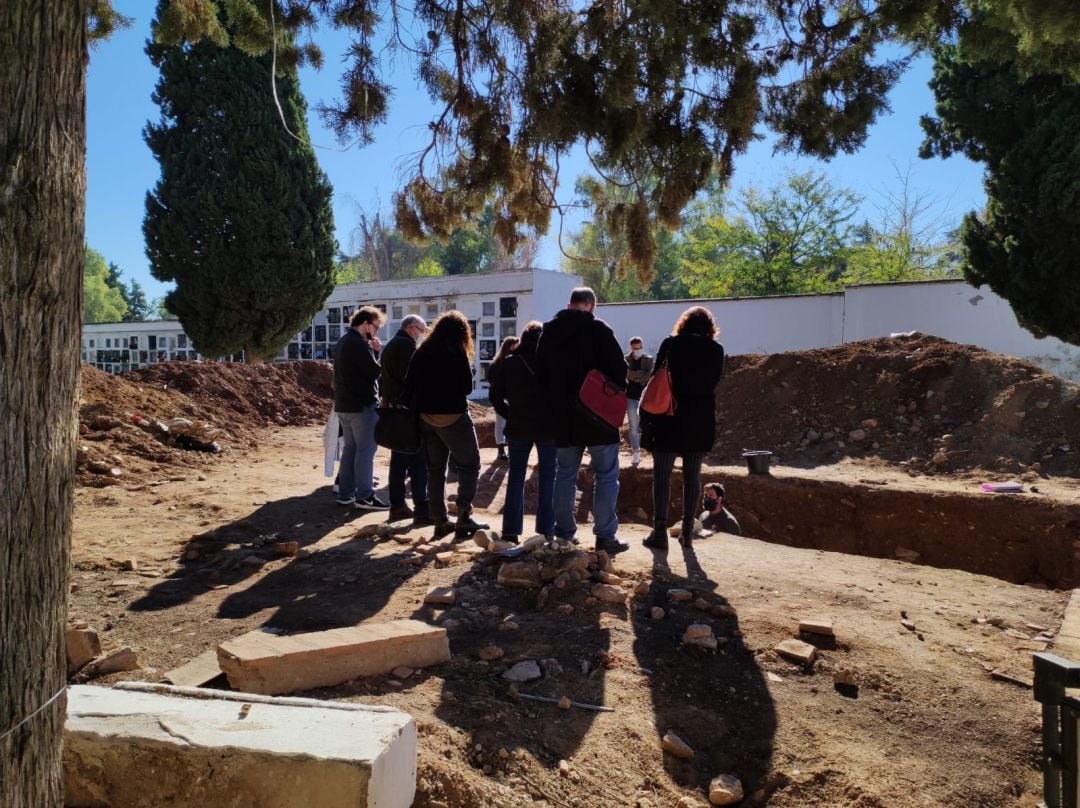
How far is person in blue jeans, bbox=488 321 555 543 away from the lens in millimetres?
4934

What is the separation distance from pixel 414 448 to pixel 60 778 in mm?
3687

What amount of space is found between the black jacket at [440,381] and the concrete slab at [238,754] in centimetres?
275

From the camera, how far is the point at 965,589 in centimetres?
486

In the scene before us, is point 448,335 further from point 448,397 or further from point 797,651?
point 797,651

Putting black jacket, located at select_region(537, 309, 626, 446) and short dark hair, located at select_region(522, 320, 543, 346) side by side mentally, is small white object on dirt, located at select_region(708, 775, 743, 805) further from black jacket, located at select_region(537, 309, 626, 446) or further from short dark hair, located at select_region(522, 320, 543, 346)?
short dark hair, located at select_region(522, 320, 543, 346)

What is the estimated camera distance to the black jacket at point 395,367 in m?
5.65

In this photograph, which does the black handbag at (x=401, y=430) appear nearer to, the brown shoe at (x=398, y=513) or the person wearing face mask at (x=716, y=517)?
Answer: the brown shoe at (x=398, y=513)

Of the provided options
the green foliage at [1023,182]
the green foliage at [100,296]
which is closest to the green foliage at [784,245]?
the green foliage at [1023,182]

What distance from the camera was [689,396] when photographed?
5113mm

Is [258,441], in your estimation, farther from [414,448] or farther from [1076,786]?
[1076,786]

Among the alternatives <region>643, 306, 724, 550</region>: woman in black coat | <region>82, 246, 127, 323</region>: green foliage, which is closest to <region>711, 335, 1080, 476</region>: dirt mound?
<region>643, 306, 724, 550</region>: woman in black coat

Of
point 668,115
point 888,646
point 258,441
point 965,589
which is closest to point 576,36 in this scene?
point 668,115

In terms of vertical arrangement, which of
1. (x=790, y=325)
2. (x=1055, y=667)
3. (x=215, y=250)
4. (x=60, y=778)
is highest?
(x=215, y=250)

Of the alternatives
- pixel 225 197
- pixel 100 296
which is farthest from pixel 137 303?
pixel 225 197
